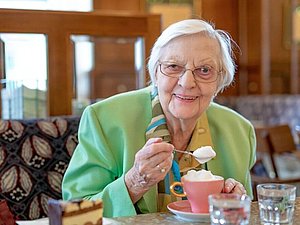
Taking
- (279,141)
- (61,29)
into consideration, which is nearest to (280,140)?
(279,141)

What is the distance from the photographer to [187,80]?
57.8 inches

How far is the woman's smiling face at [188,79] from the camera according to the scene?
1478mm

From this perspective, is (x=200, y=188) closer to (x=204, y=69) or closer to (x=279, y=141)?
(x=204, y=69)

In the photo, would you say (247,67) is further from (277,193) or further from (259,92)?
(277,193)

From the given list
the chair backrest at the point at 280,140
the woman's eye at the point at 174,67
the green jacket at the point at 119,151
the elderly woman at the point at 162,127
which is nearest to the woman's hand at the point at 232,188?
the elderly woman at the point at 162,127

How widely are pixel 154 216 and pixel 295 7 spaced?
17.8 feet

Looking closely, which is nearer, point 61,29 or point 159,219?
point 159,219

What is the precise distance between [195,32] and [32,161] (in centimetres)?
72

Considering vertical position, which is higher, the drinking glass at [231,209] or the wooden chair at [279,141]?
the drinking glass at [231,209]

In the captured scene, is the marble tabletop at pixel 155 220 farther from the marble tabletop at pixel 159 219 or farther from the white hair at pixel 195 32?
the white hair at pixel 195 32

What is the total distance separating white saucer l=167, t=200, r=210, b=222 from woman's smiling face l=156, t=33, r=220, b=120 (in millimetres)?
277

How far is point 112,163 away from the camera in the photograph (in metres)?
1.53

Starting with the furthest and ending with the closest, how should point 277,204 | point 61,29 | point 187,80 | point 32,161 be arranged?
point 61,29 < point 32,161 < point 187,80 < point 277,204

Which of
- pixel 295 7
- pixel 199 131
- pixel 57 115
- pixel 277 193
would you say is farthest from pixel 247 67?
pixel 277 193
